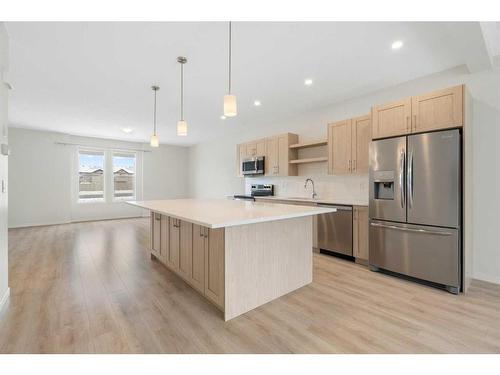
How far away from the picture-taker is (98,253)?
3975mm

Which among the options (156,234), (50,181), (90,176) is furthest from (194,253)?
(90,176)

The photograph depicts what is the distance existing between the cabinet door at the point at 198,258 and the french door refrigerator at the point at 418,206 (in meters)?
2.20

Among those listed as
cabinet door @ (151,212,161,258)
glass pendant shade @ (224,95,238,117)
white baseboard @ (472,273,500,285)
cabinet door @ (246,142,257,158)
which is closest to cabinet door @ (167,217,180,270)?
cabinet door @ (151,212,161,258)

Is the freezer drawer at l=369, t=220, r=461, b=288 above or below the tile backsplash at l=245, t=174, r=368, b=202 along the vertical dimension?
below

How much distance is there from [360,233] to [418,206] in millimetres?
871

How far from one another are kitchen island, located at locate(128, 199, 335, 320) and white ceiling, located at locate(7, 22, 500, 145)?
1711 millimetres

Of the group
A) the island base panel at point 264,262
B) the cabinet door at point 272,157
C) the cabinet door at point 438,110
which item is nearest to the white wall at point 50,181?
the cabinet door at point 272,157

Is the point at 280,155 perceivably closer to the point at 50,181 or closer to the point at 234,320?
the point at 234,320

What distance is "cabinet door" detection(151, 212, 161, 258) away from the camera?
133 inches

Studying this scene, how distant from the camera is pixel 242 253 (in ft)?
6.95

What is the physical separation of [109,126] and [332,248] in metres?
5.77

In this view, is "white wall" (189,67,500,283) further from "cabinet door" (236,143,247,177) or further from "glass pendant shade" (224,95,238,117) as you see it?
"glass pendant shade" (224,95,238,117)
